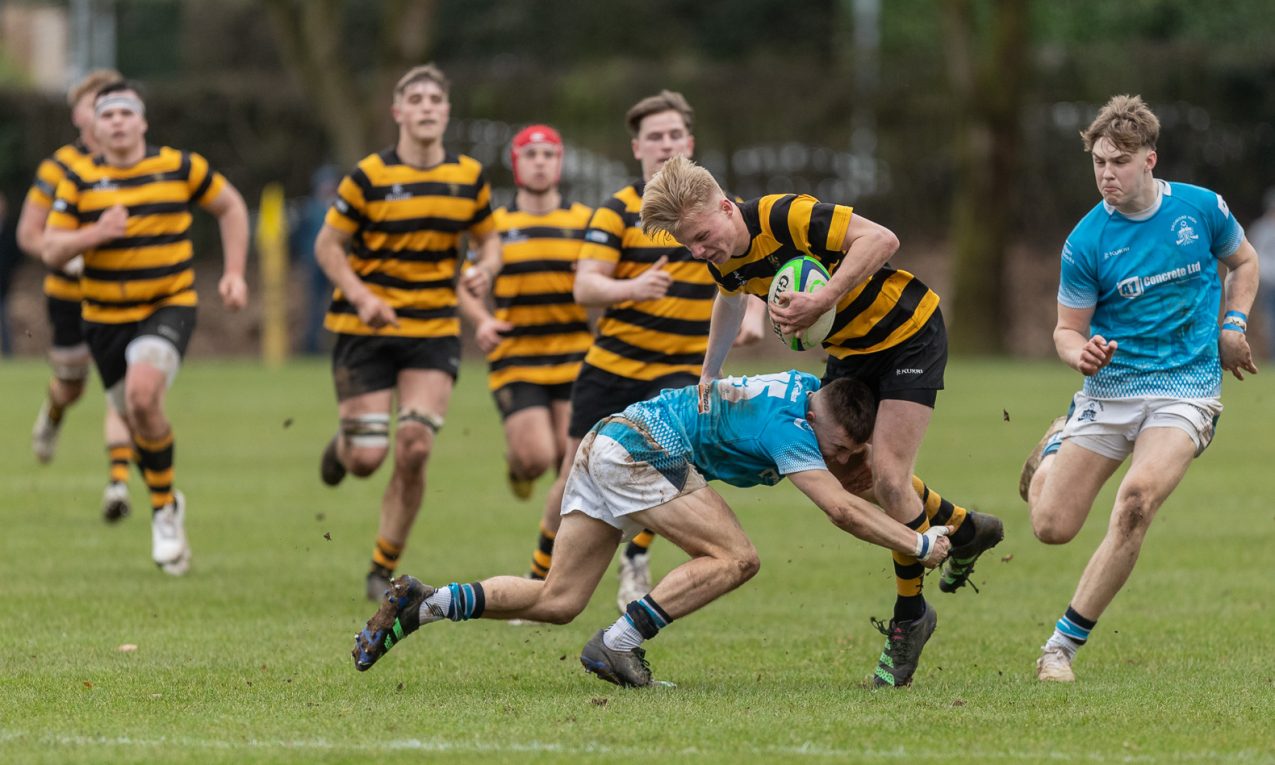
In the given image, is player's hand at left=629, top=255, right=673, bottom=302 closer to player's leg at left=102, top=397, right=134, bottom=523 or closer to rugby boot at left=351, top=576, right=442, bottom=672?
rugby boot at left=351, top=576, right=442, bottom=672

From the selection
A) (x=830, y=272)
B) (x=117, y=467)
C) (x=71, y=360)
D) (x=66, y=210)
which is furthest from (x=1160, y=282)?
(x=71, y=360)

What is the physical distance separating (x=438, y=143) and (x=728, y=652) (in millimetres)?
3223

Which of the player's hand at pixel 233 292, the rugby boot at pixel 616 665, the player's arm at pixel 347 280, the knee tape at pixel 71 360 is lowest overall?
the rugby boot at pixel 616 665

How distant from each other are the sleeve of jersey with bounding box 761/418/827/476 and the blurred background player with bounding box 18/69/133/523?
19.8ft

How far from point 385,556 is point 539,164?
2273mm

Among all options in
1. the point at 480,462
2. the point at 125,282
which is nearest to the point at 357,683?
the point at 125,282

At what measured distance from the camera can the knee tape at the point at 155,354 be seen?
1081 centimetres

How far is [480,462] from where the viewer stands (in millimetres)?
17438

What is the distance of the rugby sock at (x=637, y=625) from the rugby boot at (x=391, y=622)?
2.12 ft

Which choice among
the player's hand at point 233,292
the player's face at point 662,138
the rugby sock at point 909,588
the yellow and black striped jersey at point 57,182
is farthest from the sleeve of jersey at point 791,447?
the yellow and black striped jersey at point 57,182

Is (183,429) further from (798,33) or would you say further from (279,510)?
(798,33)

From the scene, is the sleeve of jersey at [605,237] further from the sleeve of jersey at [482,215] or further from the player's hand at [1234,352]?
the player's hand at [1234,352]

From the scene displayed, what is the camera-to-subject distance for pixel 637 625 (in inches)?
296

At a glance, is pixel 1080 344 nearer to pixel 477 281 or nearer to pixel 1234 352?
pixel 1234 352
